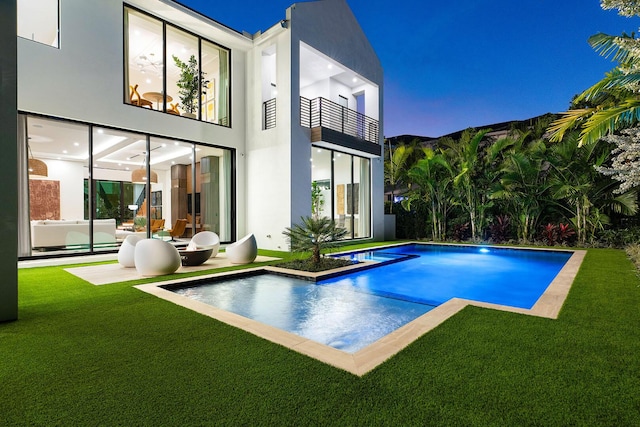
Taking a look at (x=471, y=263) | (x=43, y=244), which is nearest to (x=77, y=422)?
(x=43, y=244)

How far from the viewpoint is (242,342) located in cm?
324

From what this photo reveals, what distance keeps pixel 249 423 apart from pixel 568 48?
55.2m

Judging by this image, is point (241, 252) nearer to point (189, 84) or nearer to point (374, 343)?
point (374, 343)

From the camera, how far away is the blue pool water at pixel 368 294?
14.2 ft

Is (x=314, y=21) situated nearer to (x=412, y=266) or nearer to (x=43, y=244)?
(x=412, y=266)

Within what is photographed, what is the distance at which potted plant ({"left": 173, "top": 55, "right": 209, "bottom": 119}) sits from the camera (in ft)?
36.9

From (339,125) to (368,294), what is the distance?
9.37 m

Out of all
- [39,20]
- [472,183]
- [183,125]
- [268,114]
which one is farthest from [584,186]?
[39,20]

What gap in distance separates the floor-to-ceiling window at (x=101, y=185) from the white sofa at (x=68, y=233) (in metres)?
0.02

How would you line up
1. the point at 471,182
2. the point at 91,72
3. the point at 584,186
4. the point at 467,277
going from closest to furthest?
the point at 467,277 → the point at 91,72 → the point at 584,186 → the point at 471,182

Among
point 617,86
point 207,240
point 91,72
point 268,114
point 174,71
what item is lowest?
point 207,240

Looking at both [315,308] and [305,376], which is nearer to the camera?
[305,376]

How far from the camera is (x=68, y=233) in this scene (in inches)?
359

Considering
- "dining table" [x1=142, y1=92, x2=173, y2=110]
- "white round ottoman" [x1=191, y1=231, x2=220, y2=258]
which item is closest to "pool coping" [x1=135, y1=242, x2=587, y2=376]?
"white round ottoman" [x1=191, y1=231, x2=220, y2=258]
